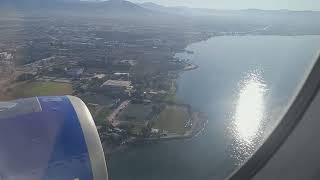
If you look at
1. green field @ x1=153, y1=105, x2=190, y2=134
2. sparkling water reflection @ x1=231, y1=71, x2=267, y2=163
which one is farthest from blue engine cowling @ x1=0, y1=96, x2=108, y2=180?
green field @ x1=153, y1=105, x2=190, y2=134

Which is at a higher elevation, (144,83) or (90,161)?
(90,161)

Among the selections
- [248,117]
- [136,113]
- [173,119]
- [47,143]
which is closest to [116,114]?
[136,113]

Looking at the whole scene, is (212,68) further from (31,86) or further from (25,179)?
(25,179)

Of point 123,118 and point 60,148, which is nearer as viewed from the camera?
point 60,148

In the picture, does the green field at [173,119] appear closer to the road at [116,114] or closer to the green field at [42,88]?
the road at [116,114]

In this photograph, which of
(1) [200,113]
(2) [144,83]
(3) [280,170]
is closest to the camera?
(3) [280,170]

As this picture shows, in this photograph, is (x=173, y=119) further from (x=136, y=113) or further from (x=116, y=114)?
(x=116, y=114)

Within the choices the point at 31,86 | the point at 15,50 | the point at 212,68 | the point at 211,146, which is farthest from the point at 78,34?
the point at 211,146
